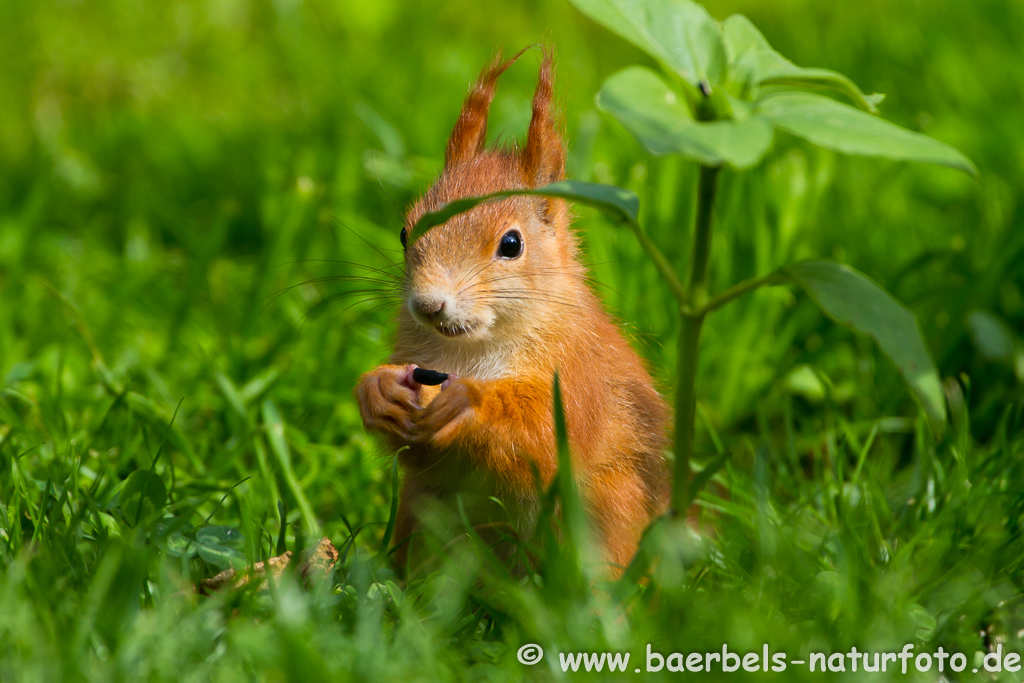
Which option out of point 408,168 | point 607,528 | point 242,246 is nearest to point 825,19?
point 408,168

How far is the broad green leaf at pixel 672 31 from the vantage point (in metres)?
1.68

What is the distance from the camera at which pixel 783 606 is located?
6.13 ft

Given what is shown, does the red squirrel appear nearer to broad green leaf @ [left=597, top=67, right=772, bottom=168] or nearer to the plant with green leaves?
the plant with green leaves

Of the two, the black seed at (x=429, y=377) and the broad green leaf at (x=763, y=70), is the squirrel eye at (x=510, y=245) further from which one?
the broad green leaf at (x=763, y=70)

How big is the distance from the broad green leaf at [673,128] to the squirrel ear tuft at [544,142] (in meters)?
0.79

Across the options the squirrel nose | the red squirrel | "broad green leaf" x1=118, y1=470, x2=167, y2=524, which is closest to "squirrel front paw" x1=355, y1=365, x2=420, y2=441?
the red squirrel

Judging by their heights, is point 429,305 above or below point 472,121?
below

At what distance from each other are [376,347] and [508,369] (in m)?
1.13

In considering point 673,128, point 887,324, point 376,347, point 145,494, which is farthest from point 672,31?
point 376,347

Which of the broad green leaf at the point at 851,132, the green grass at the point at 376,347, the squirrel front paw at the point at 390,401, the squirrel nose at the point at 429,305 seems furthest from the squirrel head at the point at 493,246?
the broad green leaf at the point at 851,132

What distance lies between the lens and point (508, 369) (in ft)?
7.53

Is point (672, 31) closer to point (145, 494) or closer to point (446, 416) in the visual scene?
point (446, 416)

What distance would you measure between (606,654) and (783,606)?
1.34ft

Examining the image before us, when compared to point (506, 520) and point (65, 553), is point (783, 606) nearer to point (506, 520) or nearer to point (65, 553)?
point (506, 520)
